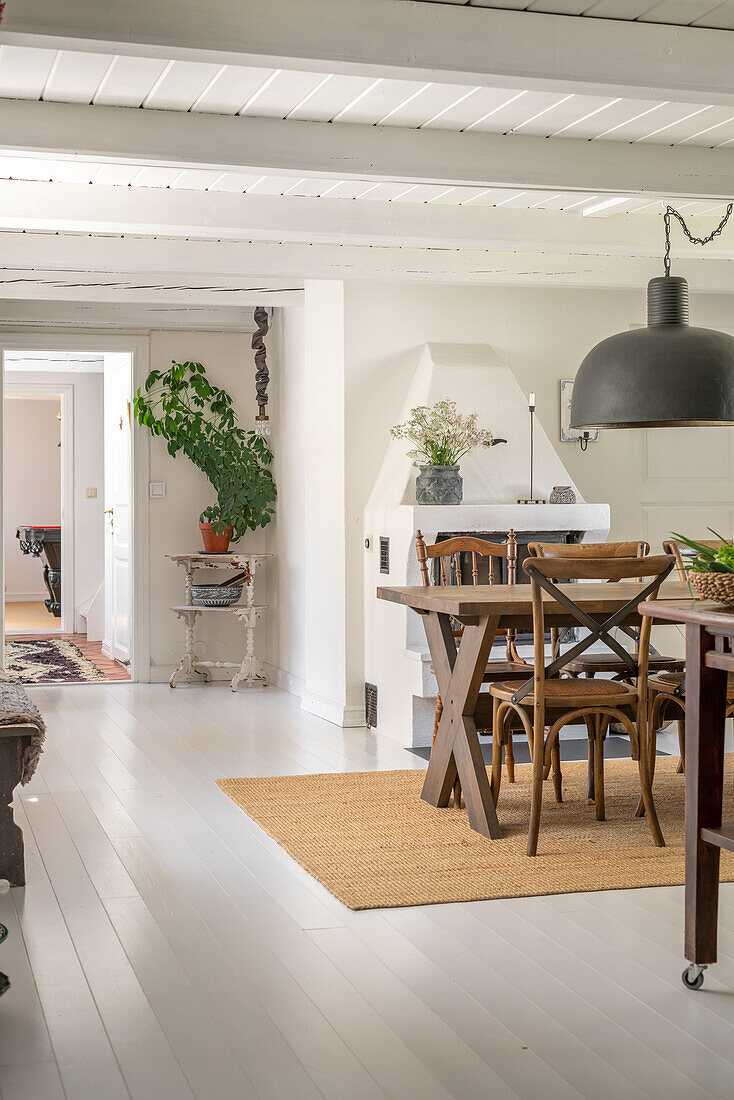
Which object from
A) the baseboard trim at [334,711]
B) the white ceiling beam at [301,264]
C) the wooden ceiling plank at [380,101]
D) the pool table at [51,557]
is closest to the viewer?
the wooden ceiling plank at [380,101]

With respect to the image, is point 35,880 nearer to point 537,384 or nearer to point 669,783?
point 669,783

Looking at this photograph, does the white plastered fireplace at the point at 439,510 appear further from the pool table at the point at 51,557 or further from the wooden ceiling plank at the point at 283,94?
the pool table at the point at 51,557

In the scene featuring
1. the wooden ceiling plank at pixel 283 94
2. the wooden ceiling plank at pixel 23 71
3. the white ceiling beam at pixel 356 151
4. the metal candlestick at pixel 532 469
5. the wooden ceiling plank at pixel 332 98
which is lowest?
the metal candlestick at pixel 532 469

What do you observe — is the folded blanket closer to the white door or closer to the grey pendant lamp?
the grey pendant lamp

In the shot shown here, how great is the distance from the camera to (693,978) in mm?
2783

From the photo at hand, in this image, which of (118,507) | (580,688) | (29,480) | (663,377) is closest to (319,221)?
(663,377)

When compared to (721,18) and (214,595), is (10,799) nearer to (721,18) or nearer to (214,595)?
(721,18)

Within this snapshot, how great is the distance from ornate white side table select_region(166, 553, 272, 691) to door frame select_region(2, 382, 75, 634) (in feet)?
9.37

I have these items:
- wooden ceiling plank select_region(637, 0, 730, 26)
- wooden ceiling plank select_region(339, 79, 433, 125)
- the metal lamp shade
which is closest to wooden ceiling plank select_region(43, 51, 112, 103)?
wooden ceiling plank select_region(339, 79, 433, 125)

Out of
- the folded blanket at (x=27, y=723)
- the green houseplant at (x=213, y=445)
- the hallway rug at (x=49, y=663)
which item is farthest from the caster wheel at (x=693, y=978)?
the hallway rug at (x=49, y=663)

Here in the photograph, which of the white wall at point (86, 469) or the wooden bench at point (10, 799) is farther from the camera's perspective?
the white wall at point (86, 469)

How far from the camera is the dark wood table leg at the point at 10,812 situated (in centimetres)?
355

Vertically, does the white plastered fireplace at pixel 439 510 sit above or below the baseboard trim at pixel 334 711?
above

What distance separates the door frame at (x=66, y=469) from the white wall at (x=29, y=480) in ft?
11.5
